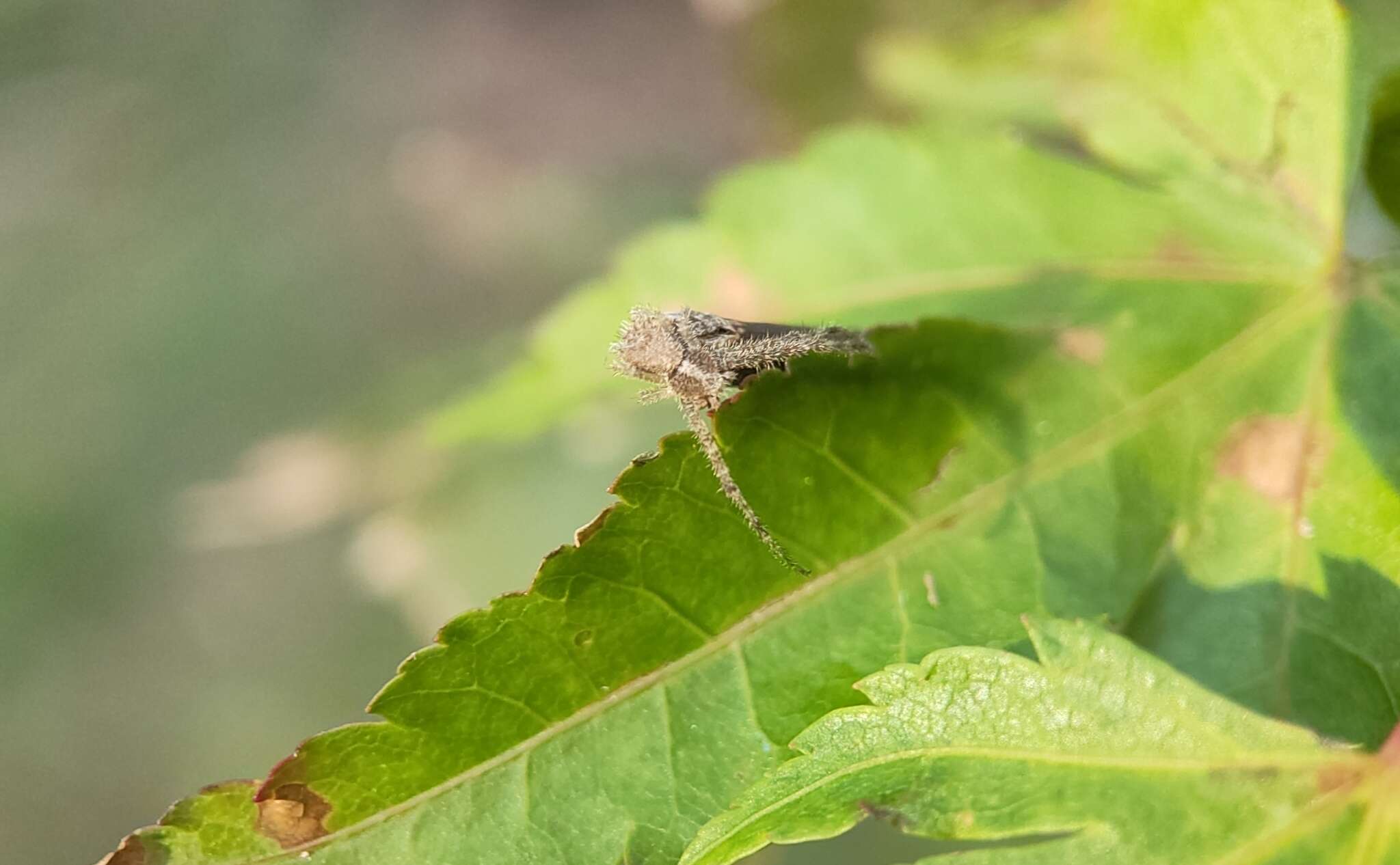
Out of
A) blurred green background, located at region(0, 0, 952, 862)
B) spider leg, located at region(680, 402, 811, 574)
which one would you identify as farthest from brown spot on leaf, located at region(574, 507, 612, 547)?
blurred green background, located at region(0, 0, 952, 862)

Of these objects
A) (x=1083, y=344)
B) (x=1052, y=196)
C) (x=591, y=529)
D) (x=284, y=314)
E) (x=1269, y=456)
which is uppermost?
(x=284, y=314)

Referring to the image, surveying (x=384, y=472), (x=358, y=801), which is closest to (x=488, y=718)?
(x=358, y=801)

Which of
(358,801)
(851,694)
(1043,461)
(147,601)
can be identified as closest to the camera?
(358,801)

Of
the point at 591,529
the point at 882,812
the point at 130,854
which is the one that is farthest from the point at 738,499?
the point at 130,854

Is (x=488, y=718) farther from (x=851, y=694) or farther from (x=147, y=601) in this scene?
(x=147, y=601)

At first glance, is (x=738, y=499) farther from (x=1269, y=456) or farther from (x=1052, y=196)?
(x=1052, y=196)

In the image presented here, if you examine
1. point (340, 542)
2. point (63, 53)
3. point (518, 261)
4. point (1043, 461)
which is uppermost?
point (63, 53)
